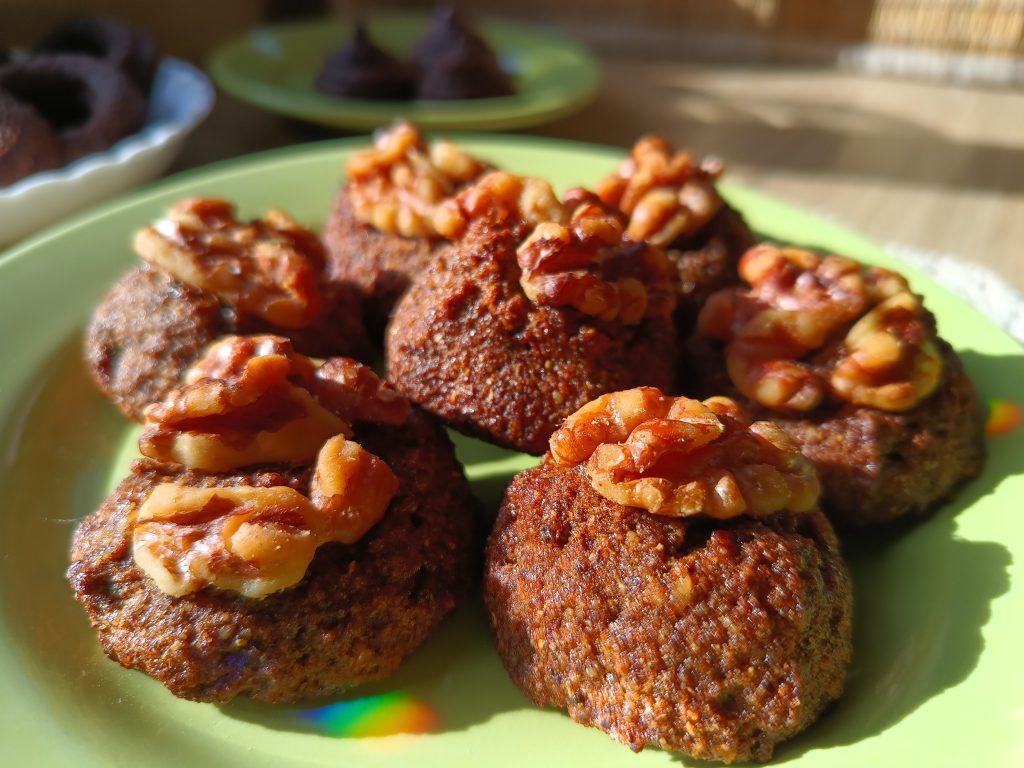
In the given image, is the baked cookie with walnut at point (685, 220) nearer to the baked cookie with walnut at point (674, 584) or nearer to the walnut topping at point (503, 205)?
the walnut topping at point (503, 205)

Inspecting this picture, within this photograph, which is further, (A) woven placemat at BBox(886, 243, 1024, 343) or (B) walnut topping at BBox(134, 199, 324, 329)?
(A) woven placemat at BBox(886, 243, 1024, 343)

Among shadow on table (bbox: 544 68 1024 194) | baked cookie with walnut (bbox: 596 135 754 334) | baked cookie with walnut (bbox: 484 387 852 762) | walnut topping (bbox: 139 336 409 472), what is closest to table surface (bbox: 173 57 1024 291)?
shadow on table (bbox: 544 68 1024 194)

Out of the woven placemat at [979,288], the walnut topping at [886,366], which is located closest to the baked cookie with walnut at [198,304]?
the walnut topping at [886,366]

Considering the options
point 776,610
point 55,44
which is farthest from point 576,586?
point 55,44

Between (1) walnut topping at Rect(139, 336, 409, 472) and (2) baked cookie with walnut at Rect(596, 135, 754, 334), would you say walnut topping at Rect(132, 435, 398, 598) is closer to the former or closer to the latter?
(1) walnut topping at Rect(139, 336, 409, 472)

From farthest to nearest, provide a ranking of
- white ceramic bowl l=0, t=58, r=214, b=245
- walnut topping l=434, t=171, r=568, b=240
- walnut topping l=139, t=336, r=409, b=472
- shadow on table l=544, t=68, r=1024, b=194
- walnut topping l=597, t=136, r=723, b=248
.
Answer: shadow on table l=544, t=68, r=1024, b=194
white ceramic bowl l=0, t=58, r=214, b=245
walnut topping l=597, t=136, r=723, b=248
walnut topping l=434, t=171, r=568, b=240
walnut topping l=139, t=336, r=409, b=472

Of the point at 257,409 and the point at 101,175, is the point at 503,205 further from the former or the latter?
the point at 101,175

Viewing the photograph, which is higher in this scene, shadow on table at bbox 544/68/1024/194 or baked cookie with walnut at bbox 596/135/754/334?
baked cookie with walnut at bbox 596/135/754/334
